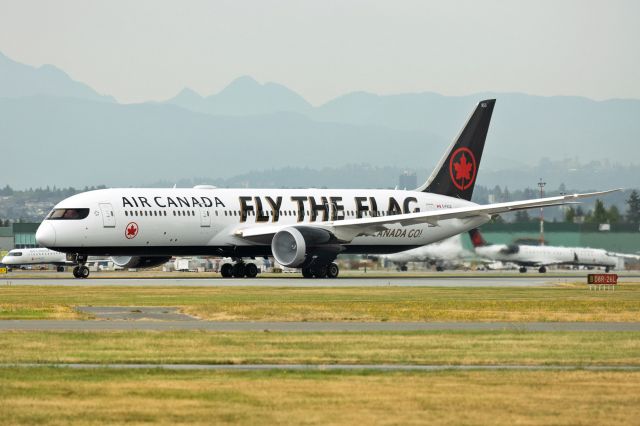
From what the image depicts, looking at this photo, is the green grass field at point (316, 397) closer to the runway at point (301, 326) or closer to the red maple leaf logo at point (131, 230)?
the runway at point (301, 326)

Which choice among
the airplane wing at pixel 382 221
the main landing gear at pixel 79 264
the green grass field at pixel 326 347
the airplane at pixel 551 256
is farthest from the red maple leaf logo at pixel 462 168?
the green grass field at pixel 326 347

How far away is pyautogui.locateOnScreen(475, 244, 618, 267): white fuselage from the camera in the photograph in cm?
10906

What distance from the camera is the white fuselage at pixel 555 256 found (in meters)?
109

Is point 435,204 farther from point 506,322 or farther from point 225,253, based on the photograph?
point 506,322

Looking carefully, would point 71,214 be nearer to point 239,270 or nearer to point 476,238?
point 239,270

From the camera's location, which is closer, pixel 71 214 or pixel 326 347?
pixel 326 347

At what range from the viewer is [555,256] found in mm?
110750

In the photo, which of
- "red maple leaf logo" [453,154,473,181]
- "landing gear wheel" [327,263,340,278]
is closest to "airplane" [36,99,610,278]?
"landing gear wheel" [327,263,340,278]

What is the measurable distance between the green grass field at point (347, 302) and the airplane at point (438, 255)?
1472 inches

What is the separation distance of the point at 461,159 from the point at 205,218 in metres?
19.8

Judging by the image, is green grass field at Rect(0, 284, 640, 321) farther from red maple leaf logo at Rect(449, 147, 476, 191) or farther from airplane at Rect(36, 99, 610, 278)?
red maple leaf logo at Rect(449, 147, 476, 191)

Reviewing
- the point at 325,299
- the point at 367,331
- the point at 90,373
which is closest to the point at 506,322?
the point at 367,331

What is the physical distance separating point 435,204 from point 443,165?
11.2ft

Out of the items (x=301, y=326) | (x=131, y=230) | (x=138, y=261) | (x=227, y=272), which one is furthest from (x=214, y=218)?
(x=301, y=326)
